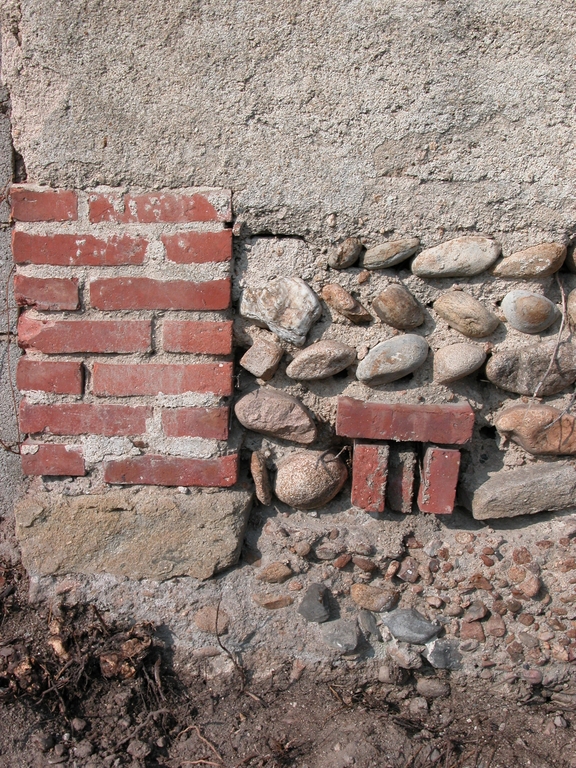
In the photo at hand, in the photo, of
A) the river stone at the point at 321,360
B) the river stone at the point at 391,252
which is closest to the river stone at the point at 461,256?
the river stone at the point at 391,252

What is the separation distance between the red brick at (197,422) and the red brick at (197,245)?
0.37 meters

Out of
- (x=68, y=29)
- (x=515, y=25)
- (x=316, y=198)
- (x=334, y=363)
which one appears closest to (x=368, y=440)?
(x=334, y=363)

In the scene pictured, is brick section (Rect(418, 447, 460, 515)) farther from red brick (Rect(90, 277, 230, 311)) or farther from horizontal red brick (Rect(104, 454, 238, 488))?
red brick (Rect(90, 277, 230, 311))

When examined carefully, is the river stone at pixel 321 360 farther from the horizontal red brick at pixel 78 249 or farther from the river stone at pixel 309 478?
the horizontal red brick at pixel 78 249

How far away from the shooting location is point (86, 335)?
156cm

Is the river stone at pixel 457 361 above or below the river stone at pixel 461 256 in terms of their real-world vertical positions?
below

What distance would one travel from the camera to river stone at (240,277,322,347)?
155cm

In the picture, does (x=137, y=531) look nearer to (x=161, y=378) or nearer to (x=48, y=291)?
Result: (x=161, y=378)

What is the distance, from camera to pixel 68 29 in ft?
4.78

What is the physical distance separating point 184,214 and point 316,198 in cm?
32

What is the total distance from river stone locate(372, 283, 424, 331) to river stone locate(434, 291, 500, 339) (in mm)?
63

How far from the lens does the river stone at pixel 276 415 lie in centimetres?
158

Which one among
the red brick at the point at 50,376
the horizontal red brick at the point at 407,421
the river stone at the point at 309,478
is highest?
the red brick at the point at 50,376

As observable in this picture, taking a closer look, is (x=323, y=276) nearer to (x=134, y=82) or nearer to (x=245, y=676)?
(x=134, y=82)
